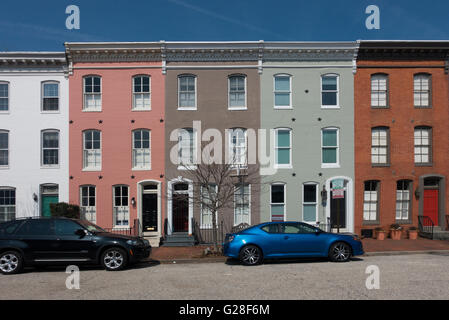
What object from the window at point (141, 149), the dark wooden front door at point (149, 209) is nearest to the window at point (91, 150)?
the window at point (141, 149)

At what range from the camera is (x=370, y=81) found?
16.8 metres

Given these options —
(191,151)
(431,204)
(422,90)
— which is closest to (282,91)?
(191,151)

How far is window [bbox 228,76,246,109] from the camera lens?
1670cm

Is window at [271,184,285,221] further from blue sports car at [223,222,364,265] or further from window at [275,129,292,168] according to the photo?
blue sports car at [223,222,364,265]

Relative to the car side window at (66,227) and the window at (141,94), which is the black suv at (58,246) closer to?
the car side window at (66,227)

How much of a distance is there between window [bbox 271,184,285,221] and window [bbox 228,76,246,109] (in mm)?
4512

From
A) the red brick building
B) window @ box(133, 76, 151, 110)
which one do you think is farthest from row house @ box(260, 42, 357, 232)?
window @ box(133, 76, 151, 110)

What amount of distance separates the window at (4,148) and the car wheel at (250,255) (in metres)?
13.1

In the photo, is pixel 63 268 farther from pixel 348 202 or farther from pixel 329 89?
pixel 329 89

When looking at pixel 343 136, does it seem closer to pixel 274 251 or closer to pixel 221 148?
pixel 221 148

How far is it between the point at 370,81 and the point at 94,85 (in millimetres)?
14175

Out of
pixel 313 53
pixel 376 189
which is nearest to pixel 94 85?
pixel 313 53

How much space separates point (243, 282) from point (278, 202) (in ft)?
27.7
